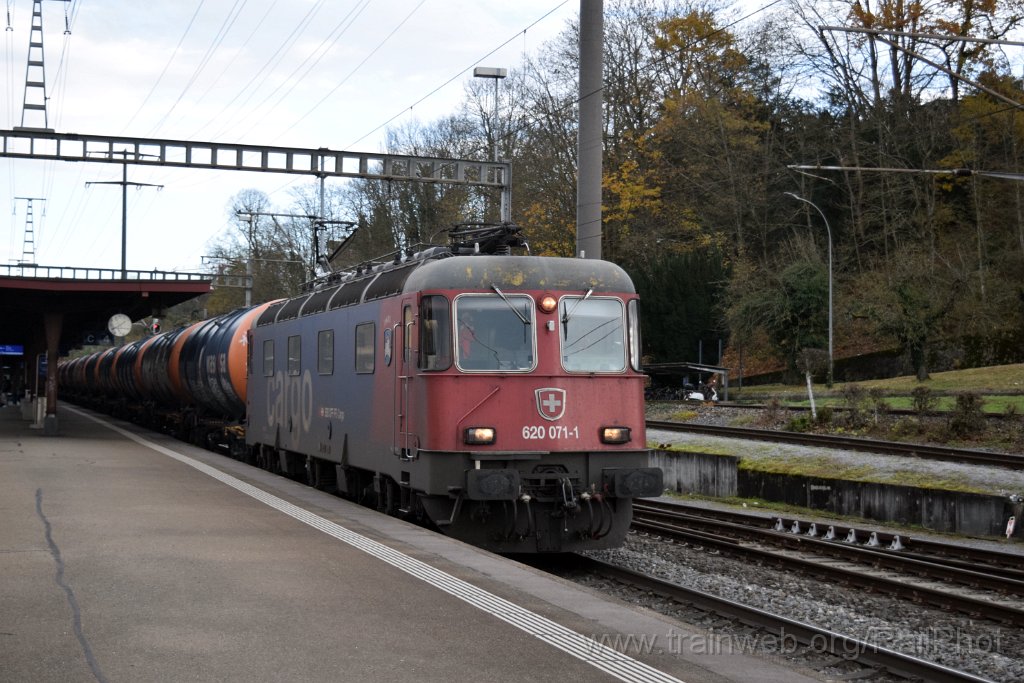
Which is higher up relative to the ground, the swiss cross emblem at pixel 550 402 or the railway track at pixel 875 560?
the swiss cross emblem at pixel 550 402

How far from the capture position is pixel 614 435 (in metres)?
12.6

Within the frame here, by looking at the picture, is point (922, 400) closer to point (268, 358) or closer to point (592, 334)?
point (268, 358)

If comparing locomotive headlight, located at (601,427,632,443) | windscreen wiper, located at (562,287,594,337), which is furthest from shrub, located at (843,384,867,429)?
windscreen wiper, located at (562,287,594,337)

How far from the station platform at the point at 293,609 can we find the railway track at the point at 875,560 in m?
3.61

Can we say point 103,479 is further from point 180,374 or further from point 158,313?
point 158,313

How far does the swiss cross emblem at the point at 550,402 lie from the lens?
486 inches

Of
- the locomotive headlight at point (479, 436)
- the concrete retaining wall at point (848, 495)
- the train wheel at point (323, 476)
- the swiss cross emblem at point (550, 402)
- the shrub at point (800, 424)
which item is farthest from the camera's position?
the shrub at point (800, 424)

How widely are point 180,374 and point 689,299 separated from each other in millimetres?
20449

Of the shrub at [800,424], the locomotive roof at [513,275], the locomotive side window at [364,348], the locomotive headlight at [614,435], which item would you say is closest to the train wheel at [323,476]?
the locomotive side window at [364,348]

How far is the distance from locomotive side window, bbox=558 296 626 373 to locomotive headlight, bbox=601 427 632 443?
2.07 ft

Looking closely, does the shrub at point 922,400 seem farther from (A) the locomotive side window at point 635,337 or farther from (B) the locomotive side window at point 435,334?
(B) the locomotive side window at point 435,334

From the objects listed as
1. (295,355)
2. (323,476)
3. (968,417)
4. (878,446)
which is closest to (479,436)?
(323,476)

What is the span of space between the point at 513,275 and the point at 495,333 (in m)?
0.67

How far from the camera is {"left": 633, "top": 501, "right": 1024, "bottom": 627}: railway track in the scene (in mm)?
10820
